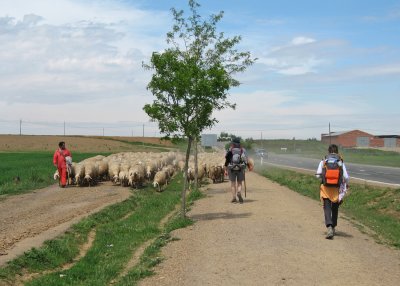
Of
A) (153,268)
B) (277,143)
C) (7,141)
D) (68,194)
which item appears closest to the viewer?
(153,268)

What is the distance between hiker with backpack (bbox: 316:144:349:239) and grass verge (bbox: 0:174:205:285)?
3.22 meters

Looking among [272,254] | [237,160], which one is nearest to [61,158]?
[237,160]

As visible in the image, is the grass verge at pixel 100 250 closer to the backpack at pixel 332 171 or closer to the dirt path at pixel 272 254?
the dirt path at pixel 272 254

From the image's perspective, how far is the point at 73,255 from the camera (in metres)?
11.0

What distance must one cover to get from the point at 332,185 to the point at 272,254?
7.73 ft

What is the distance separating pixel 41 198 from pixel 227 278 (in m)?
13.4

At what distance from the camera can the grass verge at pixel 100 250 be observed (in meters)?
8.81

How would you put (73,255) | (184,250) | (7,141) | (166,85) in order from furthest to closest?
(7,141) → (166,85) → (73,255) → (184,250)

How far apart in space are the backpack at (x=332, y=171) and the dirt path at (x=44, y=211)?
576 cm

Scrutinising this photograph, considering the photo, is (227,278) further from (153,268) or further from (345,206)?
(345,206)

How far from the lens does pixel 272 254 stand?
29.9 feet

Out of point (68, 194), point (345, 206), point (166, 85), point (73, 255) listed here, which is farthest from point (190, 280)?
point (68, 194)

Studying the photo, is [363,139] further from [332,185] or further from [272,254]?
[272,254]

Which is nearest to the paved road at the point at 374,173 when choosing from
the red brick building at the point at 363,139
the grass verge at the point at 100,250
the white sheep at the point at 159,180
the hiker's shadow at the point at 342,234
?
the white sheep at the point at 159,180
